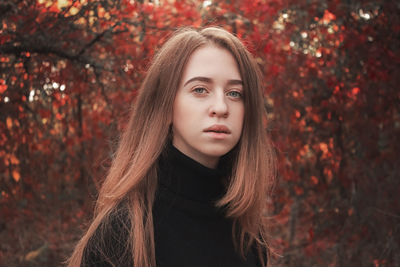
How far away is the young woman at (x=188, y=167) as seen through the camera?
187 cm

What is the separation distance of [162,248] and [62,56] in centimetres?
312

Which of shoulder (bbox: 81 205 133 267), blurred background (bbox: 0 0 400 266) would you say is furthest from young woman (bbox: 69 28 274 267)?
blurred background (bbox: 0 0 400 266)

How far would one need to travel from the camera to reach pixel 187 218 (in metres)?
2.00


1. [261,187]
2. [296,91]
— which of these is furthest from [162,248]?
[296,91]

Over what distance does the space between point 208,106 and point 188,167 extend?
0.80ft

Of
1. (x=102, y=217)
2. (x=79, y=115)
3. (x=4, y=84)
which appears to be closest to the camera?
(x=102, y=217)

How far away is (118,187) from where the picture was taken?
1.96 meters

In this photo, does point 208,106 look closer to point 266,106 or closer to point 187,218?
point 187,218

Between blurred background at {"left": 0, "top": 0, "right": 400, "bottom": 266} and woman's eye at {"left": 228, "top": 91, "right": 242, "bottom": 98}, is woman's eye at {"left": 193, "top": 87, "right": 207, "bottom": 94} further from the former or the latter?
blurred background at {"left": 0, "top": 0, "right": 400, "bottom": 266}

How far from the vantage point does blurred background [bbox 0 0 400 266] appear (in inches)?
184

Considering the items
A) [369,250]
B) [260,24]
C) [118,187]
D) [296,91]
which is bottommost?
[369,250]

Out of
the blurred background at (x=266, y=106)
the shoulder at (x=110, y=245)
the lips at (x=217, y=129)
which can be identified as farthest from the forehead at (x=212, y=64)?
the blurred background at (x=266, y=106)

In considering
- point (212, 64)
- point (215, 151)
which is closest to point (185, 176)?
point (215, 151)

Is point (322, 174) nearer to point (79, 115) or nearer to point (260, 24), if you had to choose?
point (260, 24)
